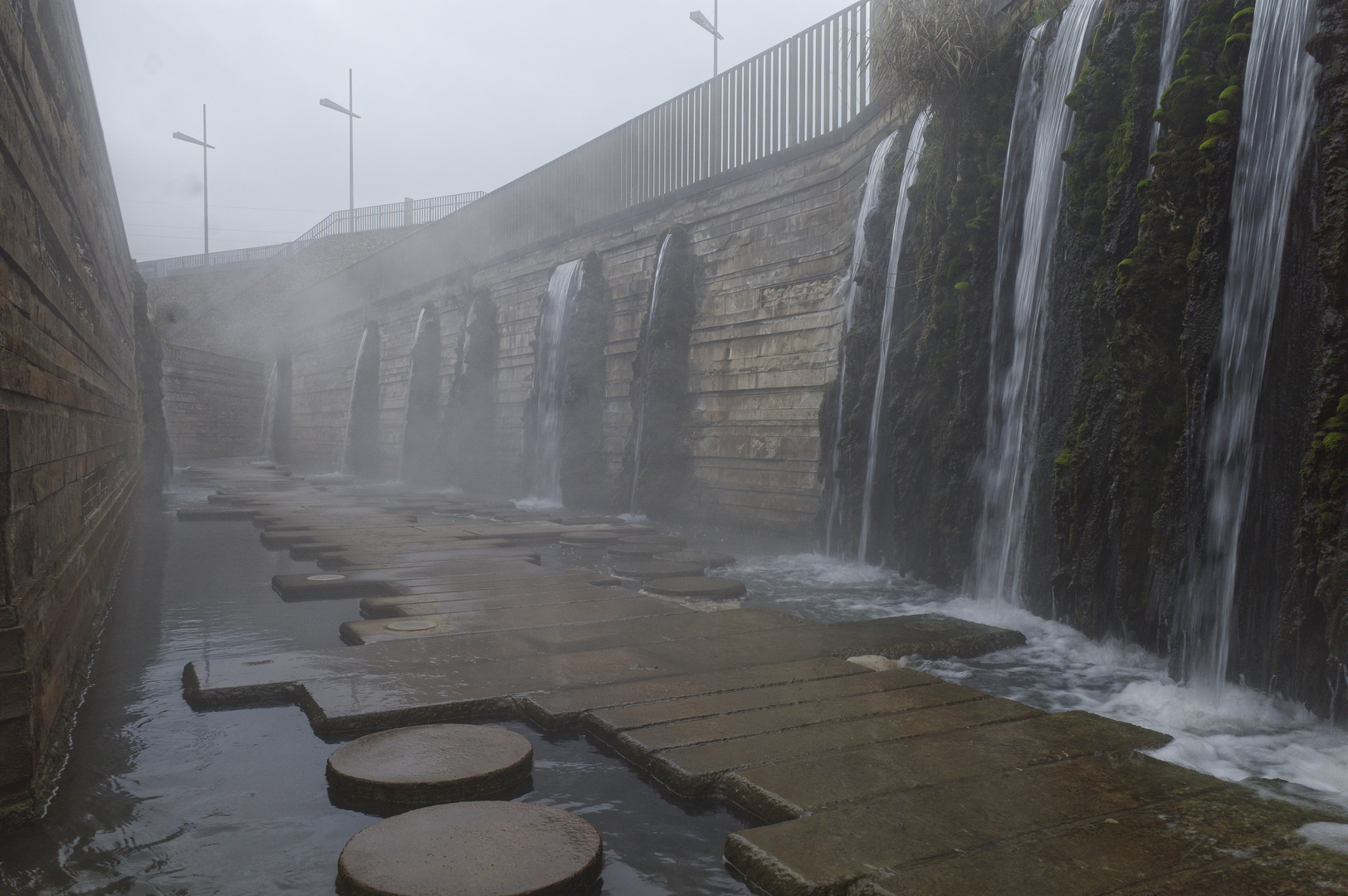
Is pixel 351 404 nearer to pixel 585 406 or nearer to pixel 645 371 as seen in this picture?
pixel 585 406

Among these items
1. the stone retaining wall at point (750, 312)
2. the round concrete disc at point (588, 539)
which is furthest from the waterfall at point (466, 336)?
the round concrete disc at point (588, 539)

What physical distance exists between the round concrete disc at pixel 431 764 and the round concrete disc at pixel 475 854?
6.6 inches

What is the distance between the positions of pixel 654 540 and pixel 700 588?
2780mm

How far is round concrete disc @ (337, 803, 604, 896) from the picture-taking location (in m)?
1.78

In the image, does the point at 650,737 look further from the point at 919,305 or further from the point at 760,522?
the point at 760,522

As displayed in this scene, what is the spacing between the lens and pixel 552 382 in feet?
45.5

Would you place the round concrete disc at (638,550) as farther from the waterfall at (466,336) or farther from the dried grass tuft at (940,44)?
the waterfall at (466,336)

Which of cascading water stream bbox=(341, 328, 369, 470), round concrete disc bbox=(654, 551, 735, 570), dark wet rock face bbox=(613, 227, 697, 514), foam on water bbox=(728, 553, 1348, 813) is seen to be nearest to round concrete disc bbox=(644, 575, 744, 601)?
foam on water bbox=(728, 553, 1348, 813)

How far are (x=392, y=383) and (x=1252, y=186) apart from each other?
20636 mm

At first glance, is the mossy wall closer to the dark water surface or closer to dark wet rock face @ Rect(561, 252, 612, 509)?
the dark water surface

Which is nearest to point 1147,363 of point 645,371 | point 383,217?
point 645,371

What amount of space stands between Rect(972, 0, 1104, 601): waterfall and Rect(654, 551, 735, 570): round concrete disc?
2052 mm

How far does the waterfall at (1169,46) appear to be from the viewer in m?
4.33

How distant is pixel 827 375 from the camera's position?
28.8 ft
